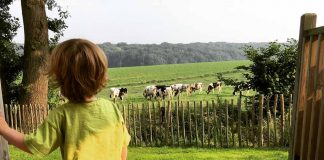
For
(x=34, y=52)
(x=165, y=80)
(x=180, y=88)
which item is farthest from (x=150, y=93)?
(x=165, y=80)

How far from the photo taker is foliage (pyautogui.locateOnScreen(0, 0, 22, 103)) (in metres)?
16.9

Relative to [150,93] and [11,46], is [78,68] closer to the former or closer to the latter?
[11,46]

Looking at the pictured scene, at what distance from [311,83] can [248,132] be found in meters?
8.01

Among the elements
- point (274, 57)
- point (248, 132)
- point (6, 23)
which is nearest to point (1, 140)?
point (248, 132)

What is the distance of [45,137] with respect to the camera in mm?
2252

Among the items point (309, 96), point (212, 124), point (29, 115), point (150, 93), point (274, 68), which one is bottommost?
point (150, 93)

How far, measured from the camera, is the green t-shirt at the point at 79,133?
7.40 feet

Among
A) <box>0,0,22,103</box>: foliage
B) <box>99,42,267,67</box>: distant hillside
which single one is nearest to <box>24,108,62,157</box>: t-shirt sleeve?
<box>0,0,22,103</box>: foliage

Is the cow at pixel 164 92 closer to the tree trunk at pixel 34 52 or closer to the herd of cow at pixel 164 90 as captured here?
the herd of cow at pixel 164 90

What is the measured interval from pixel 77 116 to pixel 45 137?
0.61 ft

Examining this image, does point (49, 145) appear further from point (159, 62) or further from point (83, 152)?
point (159, 62)

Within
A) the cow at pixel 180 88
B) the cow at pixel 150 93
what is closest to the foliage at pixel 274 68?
the cow at pixel 150 93

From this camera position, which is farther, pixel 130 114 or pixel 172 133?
pixel 130 114

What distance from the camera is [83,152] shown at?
2342mm
